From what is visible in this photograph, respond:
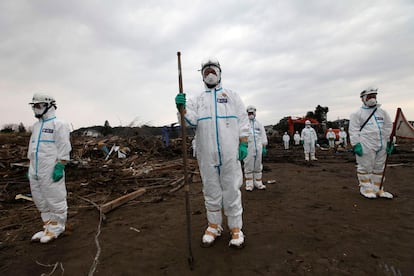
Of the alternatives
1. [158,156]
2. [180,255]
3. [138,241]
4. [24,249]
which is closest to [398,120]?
[180,255]

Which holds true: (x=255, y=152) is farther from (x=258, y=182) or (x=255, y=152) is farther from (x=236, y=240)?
(x=236, y=240)

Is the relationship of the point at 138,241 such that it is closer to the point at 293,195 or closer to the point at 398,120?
the point at 293,195

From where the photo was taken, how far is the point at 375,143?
486 cm

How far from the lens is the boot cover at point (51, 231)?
3.73m

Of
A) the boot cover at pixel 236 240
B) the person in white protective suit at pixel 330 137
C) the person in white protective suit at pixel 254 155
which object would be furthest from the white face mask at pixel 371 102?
the person in white protective suit at pixel 330 137

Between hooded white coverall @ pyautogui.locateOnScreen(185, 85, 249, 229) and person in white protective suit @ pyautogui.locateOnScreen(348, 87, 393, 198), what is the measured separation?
315cm

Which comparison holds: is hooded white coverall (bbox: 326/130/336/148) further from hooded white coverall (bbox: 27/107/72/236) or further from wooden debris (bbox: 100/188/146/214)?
hooded white coverall (bbox: 27/107/72/236)

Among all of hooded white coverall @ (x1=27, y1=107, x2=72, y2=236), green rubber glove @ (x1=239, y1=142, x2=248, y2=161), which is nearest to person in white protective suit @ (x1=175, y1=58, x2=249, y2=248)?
green rubber glove @ (x1=239, y1=142, x2=248, y2=161)

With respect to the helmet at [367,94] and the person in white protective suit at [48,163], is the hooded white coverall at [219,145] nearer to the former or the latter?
the person in white protective suit at [48,163]

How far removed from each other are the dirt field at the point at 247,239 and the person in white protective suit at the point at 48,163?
0.36 meters

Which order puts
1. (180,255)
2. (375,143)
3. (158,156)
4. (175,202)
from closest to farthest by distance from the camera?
(180,255)
(375,143)
(175,202)
(158,156)

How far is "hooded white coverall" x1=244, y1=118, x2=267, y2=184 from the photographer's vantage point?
6496 mm

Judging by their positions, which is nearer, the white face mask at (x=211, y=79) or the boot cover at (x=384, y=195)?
the white face mask at (x=211, y=79)

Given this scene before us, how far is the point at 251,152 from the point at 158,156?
372 inches
